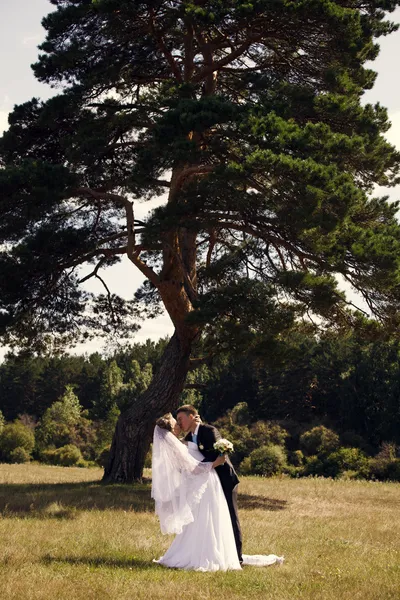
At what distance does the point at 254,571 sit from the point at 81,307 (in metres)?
12.3

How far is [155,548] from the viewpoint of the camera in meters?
9.70

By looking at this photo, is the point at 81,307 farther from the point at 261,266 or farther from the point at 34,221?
the point at 261,266

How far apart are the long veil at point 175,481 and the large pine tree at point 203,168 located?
6.59m

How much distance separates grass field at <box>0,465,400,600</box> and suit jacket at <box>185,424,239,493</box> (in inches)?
40.1

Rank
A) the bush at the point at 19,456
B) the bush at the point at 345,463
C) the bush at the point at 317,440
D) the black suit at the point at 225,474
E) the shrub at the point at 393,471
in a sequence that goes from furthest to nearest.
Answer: the bush at the point at 317,440 → the bush at the point at 19,456 → the bush at the point at 345,463 → the shrub at the point at 393,471 → the black suit at the point at 225,474

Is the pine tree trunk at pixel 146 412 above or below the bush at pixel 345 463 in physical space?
above

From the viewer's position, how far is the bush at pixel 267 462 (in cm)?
3142

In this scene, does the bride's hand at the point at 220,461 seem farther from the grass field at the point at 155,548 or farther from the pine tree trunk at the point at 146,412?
the pine tree trunk at the point at 146,412

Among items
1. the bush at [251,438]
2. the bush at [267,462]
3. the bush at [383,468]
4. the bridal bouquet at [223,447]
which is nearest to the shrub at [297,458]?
the bush at [251,438]

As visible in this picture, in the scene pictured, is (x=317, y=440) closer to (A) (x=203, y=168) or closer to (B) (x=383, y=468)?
(B) (x=383, y=468)

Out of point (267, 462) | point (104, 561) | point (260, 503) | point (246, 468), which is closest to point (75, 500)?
point (260, 503)

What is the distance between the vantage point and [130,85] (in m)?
18.8

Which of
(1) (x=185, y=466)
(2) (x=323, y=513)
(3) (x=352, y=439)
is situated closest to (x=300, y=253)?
(2) (x=323, y=513)

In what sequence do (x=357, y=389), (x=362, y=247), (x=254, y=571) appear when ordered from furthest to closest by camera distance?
(x=357, y=389), (x=362, y=247), (x=254, y=571)
